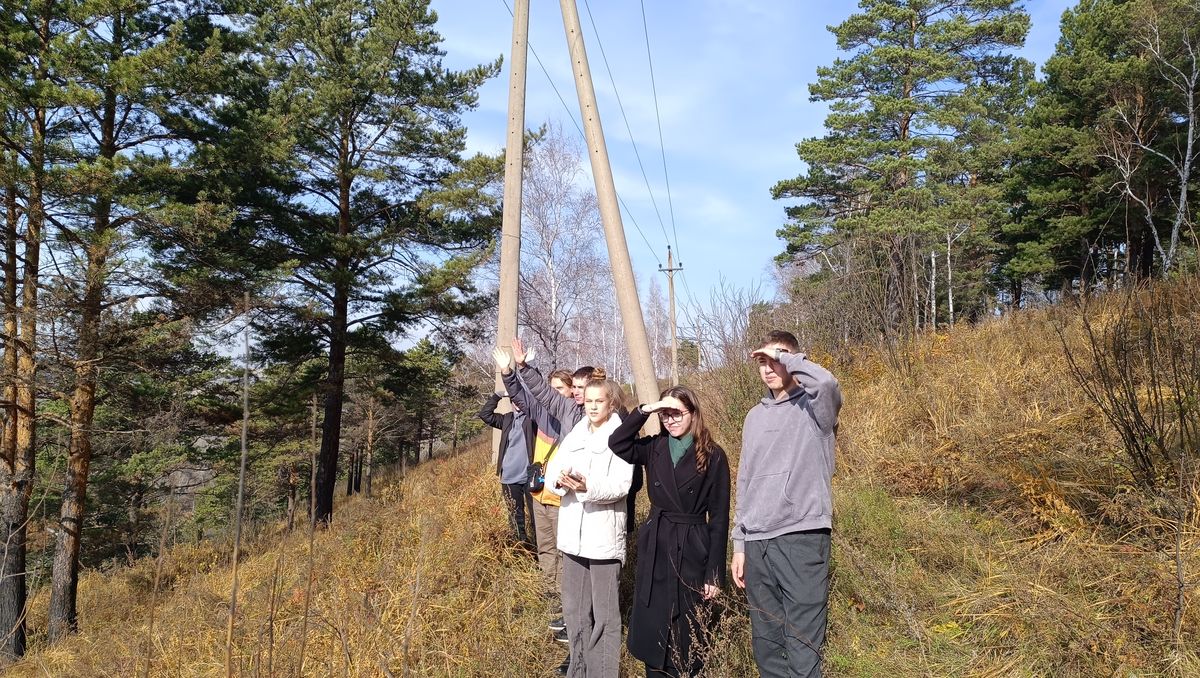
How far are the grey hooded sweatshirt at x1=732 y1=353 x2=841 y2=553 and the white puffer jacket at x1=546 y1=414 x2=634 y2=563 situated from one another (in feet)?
2.03

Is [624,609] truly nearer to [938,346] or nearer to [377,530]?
[377,530]

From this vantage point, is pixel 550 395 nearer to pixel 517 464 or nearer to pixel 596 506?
pixel 517 464

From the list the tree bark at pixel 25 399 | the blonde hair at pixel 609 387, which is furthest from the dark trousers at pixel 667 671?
the tree bark at pixel 25 399

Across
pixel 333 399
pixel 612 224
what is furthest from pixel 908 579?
pixel 333 399

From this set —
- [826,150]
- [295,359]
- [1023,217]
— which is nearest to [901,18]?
[826,150]

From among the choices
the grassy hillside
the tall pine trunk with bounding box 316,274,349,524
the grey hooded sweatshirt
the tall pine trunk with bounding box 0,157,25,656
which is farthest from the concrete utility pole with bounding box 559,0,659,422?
the tall pine trunk with bounding box 316,274,349,524

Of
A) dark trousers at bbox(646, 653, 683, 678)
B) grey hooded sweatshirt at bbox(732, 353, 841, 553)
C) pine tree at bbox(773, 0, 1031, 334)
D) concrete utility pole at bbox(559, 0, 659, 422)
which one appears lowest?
dark trousers at bbox(646, 653, 683, 678)

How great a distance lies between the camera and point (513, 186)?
660 cm

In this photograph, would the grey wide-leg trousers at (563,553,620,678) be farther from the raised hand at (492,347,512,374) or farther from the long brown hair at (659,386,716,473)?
the raised hand at (492,347,512,374)

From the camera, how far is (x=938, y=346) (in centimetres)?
817

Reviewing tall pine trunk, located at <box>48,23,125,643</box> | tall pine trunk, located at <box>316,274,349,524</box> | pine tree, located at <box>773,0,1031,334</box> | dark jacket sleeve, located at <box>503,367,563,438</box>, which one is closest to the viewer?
dark jacket sleeve, located at <box>503,367,563,438</box>

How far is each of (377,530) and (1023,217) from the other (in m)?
20.1

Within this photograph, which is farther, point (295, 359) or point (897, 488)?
point (295, 359)

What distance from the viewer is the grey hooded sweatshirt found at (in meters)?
2.88
